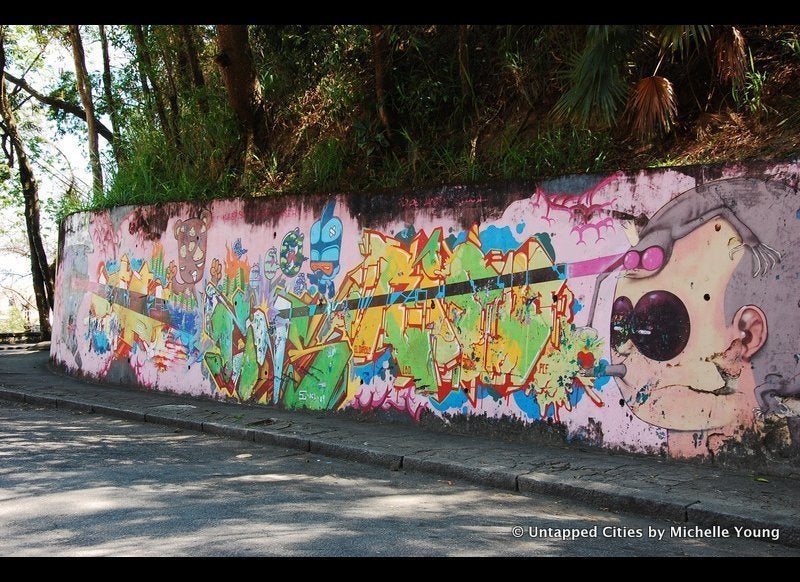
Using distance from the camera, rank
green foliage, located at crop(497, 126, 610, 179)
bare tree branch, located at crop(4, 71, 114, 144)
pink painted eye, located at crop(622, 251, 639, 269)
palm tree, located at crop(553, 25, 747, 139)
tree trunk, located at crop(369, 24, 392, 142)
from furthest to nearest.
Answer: bare tree branch, located at crop(4, 71, 114, 144) < tree trunk, located at crop(369, 24, 392, 142) < green foliage, located at crop(497, 126, 610, 179) < pink painted eye, located at crop(622, 251, 639, 269) < palm tree, located at crop(553, 25, 747, 139)

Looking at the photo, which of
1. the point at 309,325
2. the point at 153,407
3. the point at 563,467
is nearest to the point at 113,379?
the point at 153,407

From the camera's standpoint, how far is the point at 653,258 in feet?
24.3

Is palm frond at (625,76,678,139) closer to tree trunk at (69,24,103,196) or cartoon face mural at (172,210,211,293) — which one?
cartoon face mural at (172,210,211,293)

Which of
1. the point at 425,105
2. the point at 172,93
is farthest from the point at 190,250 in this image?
the point at 172,93

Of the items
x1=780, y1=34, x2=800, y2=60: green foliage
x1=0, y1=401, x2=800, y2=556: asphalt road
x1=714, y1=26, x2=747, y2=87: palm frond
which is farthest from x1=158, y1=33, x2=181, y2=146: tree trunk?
x1=780, y1=34, x2=800, y2=60: green foliage

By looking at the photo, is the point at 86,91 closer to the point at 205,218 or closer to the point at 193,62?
the point at 193,62

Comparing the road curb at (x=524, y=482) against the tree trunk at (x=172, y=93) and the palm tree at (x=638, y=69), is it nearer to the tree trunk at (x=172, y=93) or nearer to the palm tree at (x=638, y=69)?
the palm tree at (x=638, y=69)

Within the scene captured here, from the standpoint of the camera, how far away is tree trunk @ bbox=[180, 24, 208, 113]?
14094 mm

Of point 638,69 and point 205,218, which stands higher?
point 638,69

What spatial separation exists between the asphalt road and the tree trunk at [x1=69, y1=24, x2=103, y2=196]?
989 cm

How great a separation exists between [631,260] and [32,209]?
2175 cm

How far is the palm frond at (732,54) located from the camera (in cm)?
796

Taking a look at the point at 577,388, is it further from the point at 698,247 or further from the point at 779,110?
the point at 779,110
